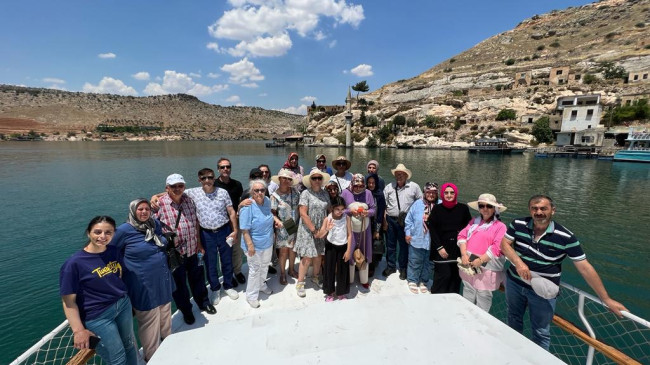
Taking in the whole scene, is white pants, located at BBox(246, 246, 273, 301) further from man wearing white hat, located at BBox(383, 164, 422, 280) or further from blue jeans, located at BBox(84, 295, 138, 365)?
man wearing white hat, located at BBox(383, 164, 422, 280)

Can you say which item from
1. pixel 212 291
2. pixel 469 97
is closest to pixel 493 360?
pixel 212 291

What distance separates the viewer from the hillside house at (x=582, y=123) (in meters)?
38.4

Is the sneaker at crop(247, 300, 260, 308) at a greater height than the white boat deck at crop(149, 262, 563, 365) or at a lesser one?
lesser

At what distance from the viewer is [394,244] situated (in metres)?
4.63

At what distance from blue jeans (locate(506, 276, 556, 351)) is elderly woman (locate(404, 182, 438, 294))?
1.14 m

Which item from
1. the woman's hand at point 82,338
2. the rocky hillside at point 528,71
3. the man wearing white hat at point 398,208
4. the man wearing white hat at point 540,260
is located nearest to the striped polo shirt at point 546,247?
the man wearing white hat at point 540,260

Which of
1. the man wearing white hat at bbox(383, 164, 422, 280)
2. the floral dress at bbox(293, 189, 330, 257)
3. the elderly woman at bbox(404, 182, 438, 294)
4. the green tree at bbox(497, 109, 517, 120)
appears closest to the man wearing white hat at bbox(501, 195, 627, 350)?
the elderly woman at bbox(404, 182, 438, 294)

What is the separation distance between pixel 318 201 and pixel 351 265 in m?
1.11

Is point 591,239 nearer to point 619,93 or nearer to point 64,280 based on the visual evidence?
point 64,280

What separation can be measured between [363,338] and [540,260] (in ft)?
7.08

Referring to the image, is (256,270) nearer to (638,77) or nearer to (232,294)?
(232,294)

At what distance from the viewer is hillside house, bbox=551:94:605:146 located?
126 ft

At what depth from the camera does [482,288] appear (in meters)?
3.03

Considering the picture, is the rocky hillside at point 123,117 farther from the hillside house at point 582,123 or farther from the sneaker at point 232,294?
the hillside house at point 582,123
